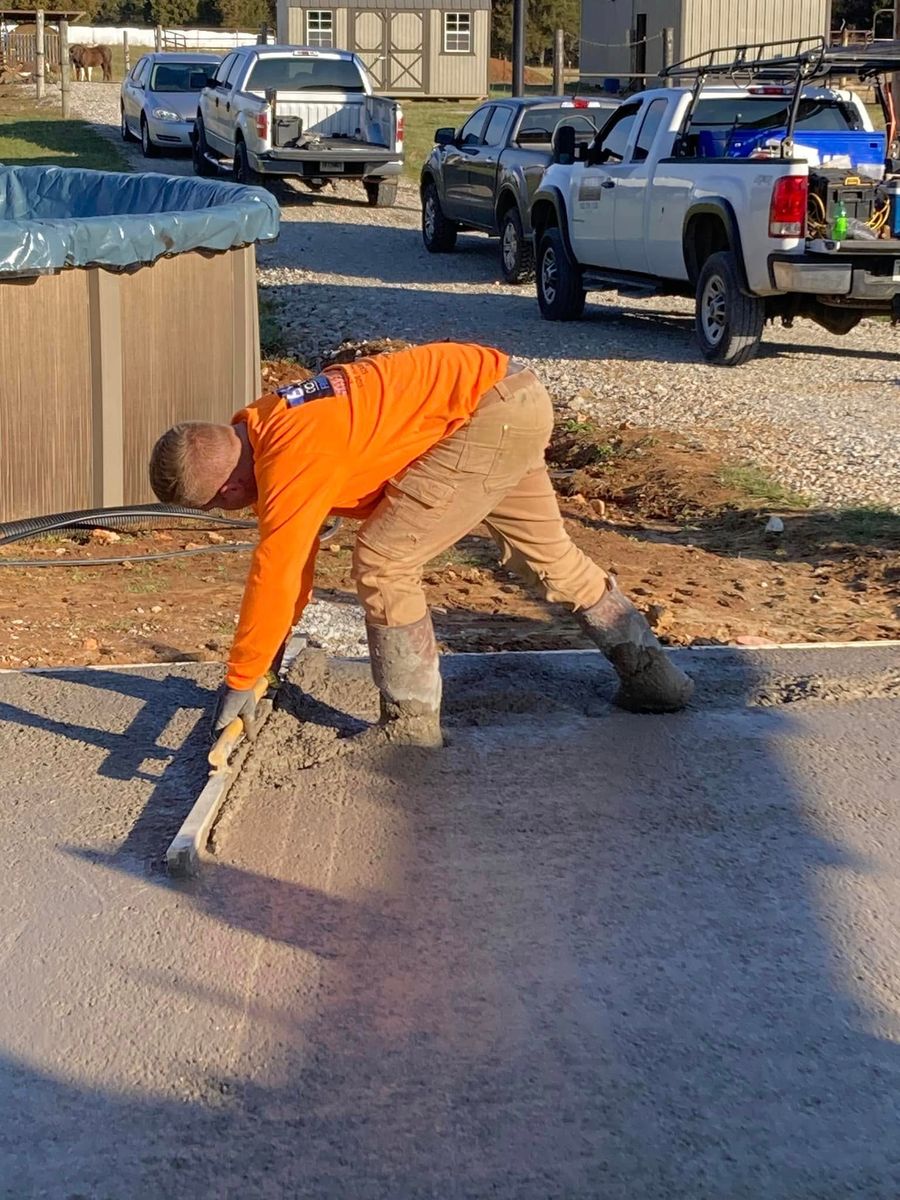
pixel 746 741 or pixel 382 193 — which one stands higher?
pixel 382 193

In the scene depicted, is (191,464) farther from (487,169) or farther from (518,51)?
(518,51)

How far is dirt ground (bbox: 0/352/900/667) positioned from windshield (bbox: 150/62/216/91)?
22517mm

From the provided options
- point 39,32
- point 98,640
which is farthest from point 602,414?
point 39,32

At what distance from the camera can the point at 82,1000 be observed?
13.0 ft

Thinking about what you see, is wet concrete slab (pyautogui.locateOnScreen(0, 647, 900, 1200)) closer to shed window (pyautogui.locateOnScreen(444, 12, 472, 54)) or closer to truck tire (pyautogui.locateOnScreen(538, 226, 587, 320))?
truck tire (pyautogui.locateOnScreen(538, 226, 587, 320))

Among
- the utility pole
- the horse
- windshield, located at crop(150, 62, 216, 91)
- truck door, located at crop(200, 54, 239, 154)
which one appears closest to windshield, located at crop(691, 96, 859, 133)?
truck door, located at crop(200, 54, 239, 154)

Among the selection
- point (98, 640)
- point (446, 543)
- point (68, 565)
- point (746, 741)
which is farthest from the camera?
point (68, 565)

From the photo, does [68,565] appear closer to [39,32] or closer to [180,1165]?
[180,1165]

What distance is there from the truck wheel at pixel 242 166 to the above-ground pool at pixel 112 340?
1387 centimetres

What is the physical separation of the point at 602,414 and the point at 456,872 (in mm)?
7297

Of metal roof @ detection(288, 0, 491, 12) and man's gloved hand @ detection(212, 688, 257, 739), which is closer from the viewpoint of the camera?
man's gloved hand @ detection(212, 688, 257, 739)

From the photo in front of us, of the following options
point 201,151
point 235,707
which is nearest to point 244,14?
point 201,151

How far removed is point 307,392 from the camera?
4812 mm

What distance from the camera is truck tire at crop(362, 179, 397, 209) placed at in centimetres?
2459
